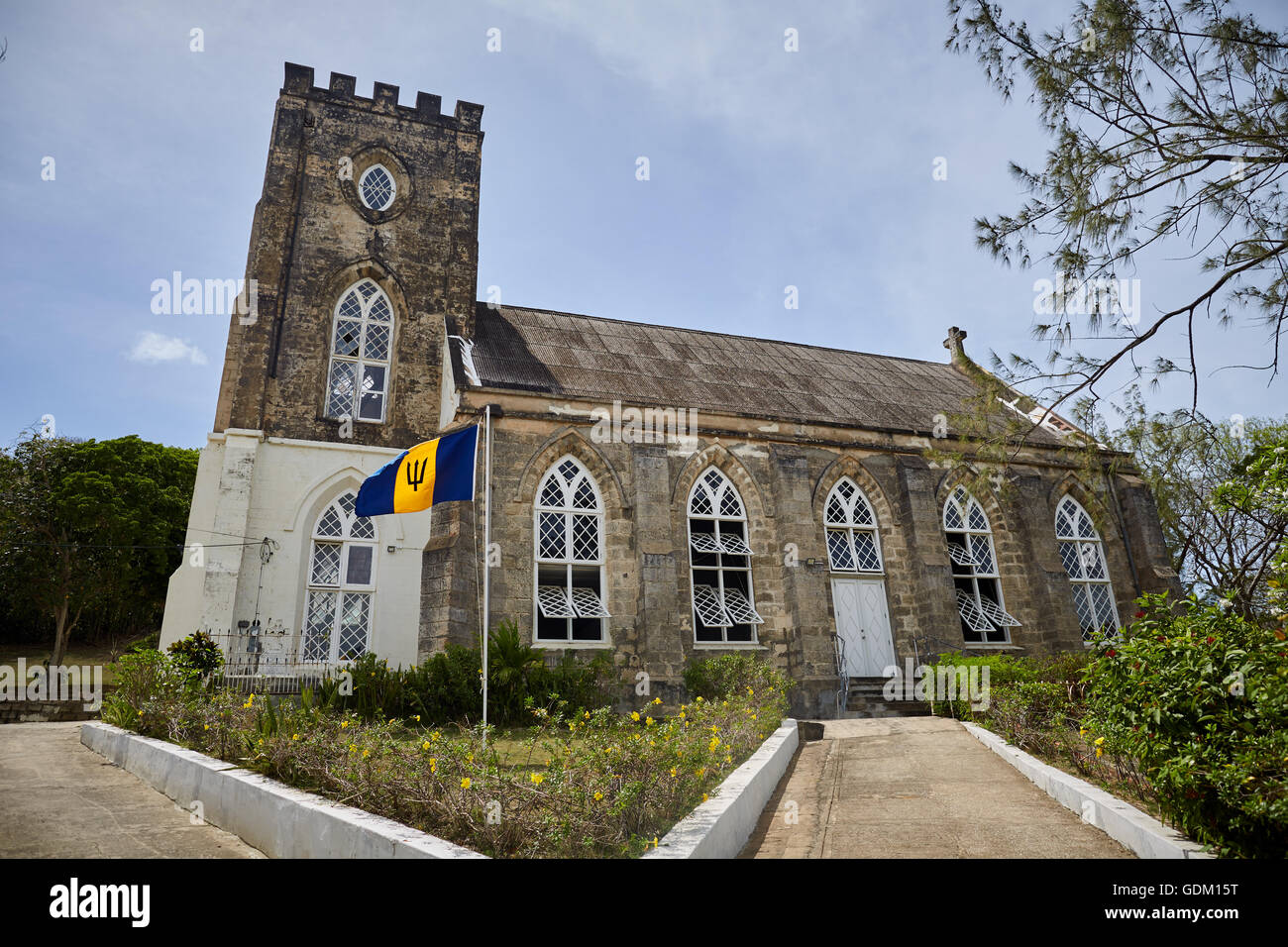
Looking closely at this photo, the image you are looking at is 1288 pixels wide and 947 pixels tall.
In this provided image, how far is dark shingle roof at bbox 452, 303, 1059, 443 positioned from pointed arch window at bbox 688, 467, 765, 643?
1941 mm

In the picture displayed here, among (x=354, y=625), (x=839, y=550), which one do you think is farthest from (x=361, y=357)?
(x=839, y=550)

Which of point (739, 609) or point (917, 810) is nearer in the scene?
point (917, 810)

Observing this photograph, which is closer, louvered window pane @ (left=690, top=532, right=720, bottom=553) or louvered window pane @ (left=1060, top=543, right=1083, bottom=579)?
louvered window pane @ (left=690, top=532, right=720, bottom=553)

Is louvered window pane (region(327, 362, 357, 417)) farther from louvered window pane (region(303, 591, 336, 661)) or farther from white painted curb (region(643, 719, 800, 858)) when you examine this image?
white painted curb (region(643, 719, 800, 858))

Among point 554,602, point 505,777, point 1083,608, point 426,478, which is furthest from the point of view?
point 1083,608

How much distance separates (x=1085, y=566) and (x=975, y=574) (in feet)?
11.9

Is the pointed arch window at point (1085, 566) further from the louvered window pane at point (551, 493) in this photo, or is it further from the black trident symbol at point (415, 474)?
the black trident symbol at point (415, 474)

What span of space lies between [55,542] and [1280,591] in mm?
35844

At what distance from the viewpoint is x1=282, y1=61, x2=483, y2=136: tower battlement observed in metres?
18.7

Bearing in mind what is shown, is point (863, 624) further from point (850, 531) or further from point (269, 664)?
point (269, 664)

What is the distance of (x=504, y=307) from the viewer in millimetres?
21125

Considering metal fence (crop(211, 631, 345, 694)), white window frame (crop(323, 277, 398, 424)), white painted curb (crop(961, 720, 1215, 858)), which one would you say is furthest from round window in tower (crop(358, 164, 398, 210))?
white painted curb (crop(961, 720, 1215, 858))

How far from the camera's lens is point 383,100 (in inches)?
765
